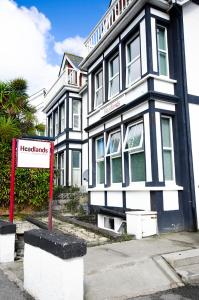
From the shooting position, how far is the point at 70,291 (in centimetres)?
377

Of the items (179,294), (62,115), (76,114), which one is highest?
(62,115)

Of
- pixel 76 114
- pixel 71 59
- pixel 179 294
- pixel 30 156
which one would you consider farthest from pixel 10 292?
pixel 71 59

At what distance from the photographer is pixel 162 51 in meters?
9.78

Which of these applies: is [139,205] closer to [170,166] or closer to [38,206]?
[170,166]

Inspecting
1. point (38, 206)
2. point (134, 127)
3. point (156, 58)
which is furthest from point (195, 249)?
point (38, 206)

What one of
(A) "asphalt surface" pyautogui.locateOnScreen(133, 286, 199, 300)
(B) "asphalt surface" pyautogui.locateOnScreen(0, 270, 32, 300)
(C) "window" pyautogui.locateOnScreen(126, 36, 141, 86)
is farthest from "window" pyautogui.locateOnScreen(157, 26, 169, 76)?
(B) "asphalt surface" pyautogui.locateOnScreen(0, 270, 32, 300)

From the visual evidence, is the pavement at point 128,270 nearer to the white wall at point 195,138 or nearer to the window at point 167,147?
the white wall at point 195,138

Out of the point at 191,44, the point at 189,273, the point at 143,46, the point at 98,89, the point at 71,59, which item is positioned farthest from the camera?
the point at 71,59

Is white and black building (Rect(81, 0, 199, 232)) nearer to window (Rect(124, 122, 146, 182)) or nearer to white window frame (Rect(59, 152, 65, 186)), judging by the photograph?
window (Rect(124, 122, 146, 182))

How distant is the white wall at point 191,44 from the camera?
9.65 m

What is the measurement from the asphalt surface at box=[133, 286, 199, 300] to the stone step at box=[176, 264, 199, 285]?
0.65 feet

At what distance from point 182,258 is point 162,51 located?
6.59 metres

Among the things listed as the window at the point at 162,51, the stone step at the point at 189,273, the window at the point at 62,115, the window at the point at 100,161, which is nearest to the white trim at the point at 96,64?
the window at the point at 100,161

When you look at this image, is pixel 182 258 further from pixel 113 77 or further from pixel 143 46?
pixel 113 77
